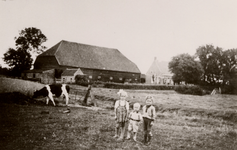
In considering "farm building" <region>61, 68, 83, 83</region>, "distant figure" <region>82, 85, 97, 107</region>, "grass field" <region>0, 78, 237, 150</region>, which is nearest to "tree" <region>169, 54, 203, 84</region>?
"grass field" <region>0, 78, 237, 150</region>

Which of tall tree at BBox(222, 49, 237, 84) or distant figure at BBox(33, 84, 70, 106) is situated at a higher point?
tall tree at BBox(222, 49, 237, 84)

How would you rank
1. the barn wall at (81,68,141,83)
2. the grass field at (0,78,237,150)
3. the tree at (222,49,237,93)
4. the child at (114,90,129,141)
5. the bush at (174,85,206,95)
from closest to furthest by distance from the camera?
the grass field at (0,78,237,150) < the child at (114,90,129,141) < the tree at (222,49,237,93) < the bush at (174,85,206,95) < the barn wall at (81,68,141,83)

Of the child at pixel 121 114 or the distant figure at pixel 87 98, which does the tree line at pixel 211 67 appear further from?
the child at pixel 121 114

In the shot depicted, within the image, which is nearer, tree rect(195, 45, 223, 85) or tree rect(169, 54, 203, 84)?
tree rect(195, 45, 223, 85)

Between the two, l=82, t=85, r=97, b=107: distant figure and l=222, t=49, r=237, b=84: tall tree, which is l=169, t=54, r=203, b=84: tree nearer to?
l=222, t=49, r=237, b=84: tall tree

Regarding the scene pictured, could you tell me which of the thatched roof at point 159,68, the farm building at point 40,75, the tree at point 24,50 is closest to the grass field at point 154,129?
the farm building at point 40,75

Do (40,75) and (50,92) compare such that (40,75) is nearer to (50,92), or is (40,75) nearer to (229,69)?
(50,92)
